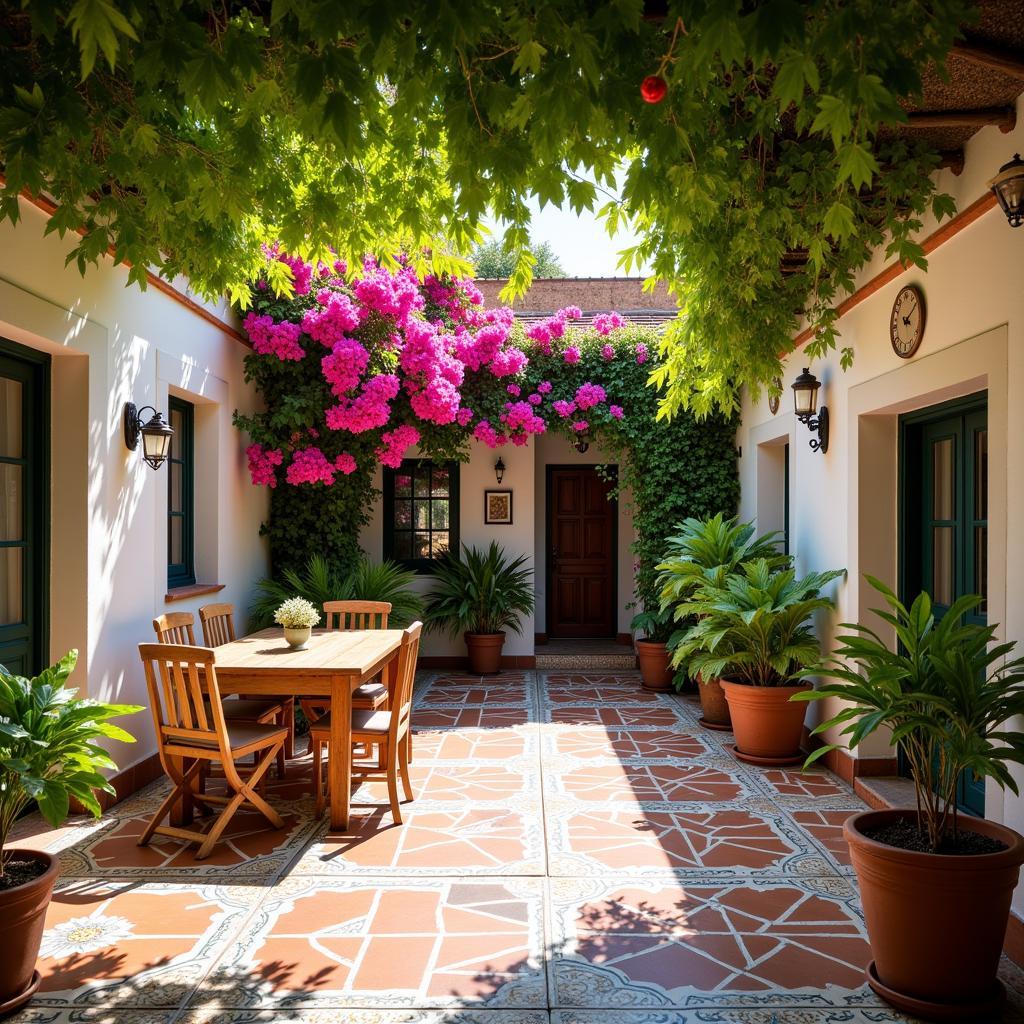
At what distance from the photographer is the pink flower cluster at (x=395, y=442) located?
6.88 meters

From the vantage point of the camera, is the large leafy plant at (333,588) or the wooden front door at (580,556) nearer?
the large leafy plant at (333,588)

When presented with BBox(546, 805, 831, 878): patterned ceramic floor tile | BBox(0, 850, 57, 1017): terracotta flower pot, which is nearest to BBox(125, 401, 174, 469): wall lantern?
BBox(0, 850, 57, 1017): terracotta flower pot

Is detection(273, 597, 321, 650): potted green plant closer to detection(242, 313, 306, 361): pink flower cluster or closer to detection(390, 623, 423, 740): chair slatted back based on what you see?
detection(390, 623, 423, 740): chair slatted back

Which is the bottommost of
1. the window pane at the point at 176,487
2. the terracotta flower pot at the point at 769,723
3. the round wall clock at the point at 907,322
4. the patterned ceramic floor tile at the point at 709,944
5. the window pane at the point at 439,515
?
the patterned ceramic floor tile at the point at 709,944

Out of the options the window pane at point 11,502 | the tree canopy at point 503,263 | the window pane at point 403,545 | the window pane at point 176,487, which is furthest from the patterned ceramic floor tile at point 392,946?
the tree canopy at point 503,263

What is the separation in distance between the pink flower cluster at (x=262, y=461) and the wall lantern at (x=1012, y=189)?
17.2 feet

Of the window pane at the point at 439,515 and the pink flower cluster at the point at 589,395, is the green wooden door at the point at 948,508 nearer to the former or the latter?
the pink flower cluster at the point at 589,395

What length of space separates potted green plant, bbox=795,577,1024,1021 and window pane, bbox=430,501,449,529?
6.36 meters

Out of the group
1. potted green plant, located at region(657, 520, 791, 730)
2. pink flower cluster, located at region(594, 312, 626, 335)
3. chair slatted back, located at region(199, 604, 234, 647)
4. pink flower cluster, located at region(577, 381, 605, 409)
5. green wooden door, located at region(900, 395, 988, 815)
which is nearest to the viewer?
green wooden door, located at region(900, 395, 988, 815)

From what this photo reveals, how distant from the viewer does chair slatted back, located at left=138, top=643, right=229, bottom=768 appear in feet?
11.9

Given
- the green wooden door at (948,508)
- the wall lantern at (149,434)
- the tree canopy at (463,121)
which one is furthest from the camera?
the wall lantern at (149,434)

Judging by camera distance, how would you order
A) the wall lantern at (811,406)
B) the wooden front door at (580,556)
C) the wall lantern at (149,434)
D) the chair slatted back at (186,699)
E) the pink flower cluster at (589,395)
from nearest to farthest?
the chair slatted back at (186,699) < the wall lantern at (149,434) < the wall lantern at (811,406) < the pink flower cluster at (589,395) < the wooden front door at (580,556)

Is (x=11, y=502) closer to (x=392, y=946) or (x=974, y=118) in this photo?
(x=392, y=946)

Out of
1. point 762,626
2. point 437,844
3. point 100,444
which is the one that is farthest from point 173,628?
point 762,626
